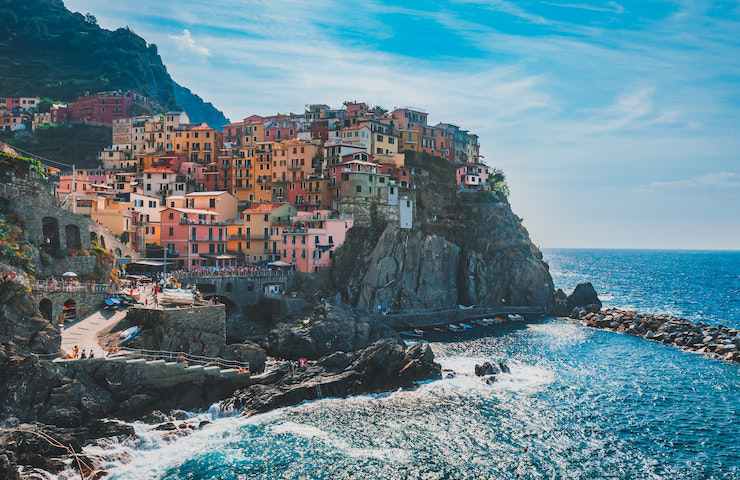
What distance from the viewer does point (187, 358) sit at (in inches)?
2223

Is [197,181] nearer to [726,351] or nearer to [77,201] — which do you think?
[77,201]

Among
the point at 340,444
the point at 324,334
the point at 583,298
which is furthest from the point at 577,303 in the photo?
the point at 340,444

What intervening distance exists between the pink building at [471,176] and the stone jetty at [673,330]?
35321mm

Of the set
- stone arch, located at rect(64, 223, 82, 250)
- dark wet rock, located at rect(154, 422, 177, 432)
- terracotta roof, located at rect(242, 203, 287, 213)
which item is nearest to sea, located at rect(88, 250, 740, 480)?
dark wet rock, located at rect(154, 422, 177, 432)

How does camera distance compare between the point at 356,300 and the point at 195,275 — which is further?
the point at 356,300

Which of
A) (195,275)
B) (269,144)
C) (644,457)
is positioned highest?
(269,144)

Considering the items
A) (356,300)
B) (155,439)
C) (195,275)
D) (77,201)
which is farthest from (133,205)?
(155,439)

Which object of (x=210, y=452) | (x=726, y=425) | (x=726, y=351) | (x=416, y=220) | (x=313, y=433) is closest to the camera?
(x=210, y=452)

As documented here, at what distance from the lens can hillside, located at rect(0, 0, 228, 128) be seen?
6860 inches

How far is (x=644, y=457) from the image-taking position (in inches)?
1796

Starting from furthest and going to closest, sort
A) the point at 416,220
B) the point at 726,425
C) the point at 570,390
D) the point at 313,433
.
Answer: the point at 416,220 < the point at 570,390 < the point at 726,425 < the point at 313,433

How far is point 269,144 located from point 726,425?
88.2 metres

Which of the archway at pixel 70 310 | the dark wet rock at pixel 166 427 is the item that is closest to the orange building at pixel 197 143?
the archway at pixel 70 310

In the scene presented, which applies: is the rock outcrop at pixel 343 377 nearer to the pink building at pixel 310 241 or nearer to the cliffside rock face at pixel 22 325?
the cliffside rock face at pixel 22 325
